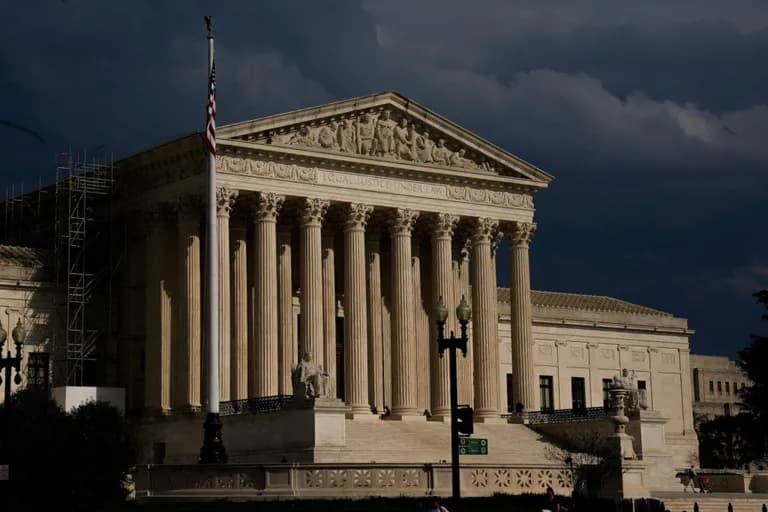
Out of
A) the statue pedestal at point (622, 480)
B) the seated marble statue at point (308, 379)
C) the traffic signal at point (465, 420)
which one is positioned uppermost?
the seated marble statue at point (308, 379)

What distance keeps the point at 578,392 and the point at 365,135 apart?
33.4 meters

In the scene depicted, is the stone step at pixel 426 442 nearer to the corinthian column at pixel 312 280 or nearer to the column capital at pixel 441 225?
the corinthian column at pixel 312 280

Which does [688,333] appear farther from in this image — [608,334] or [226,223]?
[226,223]

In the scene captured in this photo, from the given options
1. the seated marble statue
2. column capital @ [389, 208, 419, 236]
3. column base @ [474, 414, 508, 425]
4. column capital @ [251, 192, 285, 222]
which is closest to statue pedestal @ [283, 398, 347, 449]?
the seated marble statue

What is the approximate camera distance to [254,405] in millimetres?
65438

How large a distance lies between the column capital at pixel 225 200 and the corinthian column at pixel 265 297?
166 cm

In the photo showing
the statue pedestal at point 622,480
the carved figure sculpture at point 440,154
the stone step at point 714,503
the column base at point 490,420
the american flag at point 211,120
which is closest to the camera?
the statue pedestal at point 622,480

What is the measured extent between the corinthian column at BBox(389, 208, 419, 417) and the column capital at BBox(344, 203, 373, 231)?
2.28 metres

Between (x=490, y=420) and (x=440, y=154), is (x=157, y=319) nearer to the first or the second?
(x=440, y=154)

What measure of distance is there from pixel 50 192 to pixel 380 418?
2269cm

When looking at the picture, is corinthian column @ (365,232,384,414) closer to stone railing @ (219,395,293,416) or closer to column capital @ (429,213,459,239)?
column capital @ (429,213,459,239)

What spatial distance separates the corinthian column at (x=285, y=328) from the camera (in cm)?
7281

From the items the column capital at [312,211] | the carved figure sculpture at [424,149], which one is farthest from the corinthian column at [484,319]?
the column capital at [312,211]

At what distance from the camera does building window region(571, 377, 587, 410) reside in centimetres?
10031
